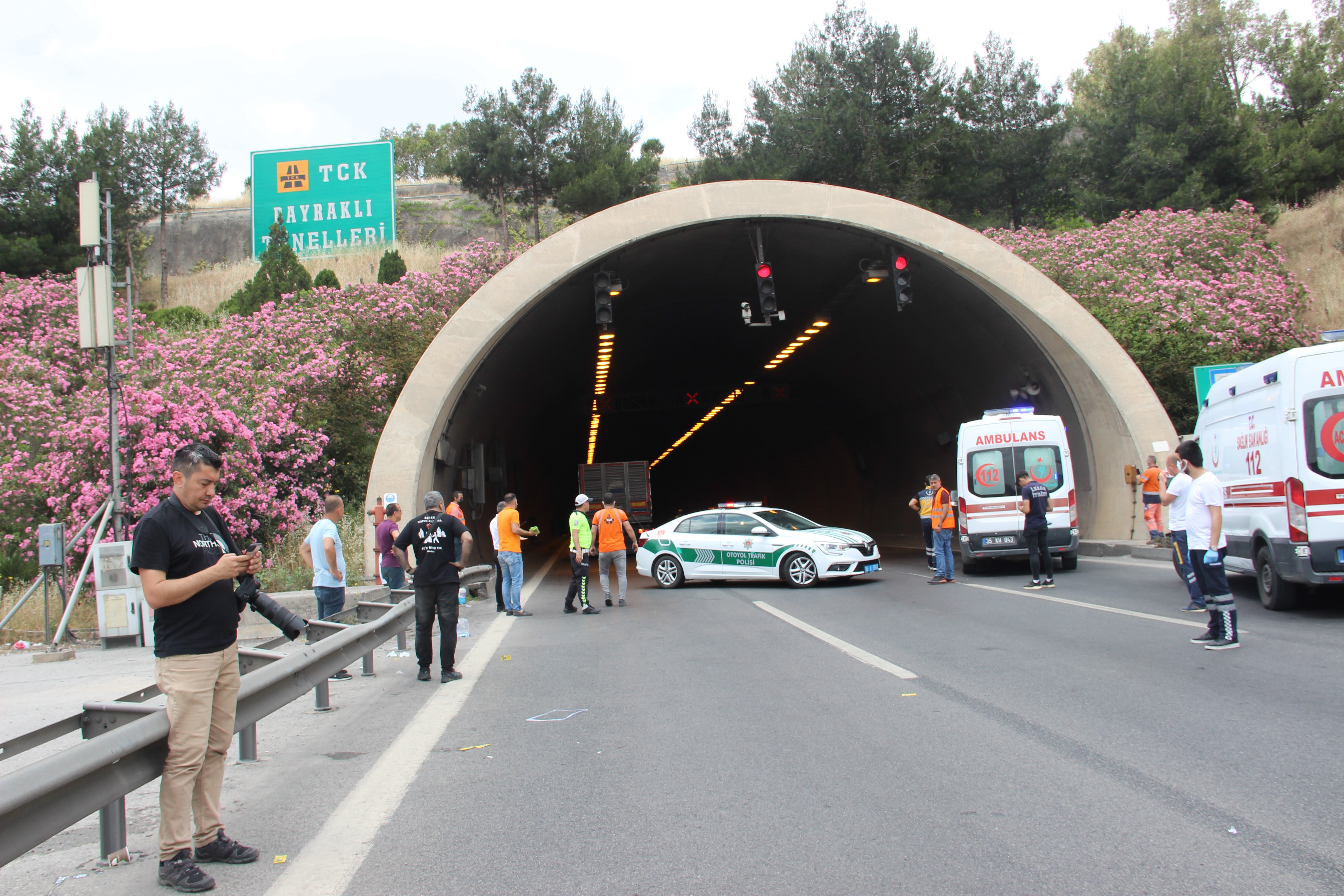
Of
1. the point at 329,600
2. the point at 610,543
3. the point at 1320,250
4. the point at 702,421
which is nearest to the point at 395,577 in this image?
the point at 610,543

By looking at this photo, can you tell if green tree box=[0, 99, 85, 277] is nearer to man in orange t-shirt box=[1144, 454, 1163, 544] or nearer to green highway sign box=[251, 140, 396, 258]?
green highway sign box=[251, 140, 396, 258]

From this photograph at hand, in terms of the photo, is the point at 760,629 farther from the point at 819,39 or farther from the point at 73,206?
the point at 819,39

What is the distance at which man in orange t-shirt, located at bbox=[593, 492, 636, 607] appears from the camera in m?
16.3

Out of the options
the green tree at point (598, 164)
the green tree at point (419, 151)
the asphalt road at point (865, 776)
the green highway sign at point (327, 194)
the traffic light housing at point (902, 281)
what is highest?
the green tree at point (419, 151)

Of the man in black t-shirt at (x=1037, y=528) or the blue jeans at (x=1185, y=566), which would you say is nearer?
the blue jeans at (x=1185, y=566)

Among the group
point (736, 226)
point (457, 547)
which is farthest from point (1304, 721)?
point (736, 226)

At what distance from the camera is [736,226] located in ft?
68.9

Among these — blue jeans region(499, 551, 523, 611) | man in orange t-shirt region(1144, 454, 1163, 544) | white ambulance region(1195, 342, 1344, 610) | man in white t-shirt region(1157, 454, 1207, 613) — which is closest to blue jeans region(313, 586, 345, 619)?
blue jeans region(499, 551, 523, 611)

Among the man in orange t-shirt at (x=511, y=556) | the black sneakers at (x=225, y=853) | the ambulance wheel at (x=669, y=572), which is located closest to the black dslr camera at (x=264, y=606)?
the black sneakers at (x=225, y=853)

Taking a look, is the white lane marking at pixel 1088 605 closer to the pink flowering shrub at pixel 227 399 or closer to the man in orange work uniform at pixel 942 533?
the man in orange work uniform at pixel 942 533

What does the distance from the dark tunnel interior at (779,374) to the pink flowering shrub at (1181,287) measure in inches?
180

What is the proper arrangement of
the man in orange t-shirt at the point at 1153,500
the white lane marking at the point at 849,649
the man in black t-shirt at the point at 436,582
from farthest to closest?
1. the man in orange t-shirt at the point at 1153,500
2. the man in black t-shirt at the point at 436,582
3. the white lane marking at the point at 849,649

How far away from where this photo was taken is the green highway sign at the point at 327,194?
33.8m

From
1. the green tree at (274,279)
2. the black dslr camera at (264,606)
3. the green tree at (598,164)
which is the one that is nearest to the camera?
the black dslr camera at (264,606)
